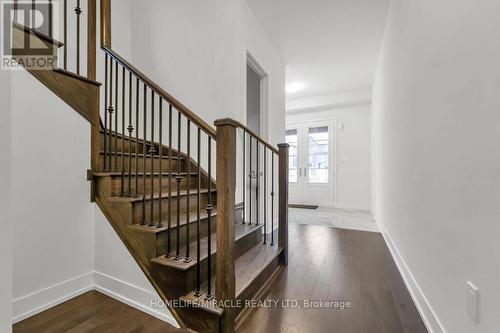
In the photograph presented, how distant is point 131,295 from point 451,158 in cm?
222

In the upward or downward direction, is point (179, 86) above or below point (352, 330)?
above

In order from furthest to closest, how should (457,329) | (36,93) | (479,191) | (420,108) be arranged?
1. (36,93)
2. (420,108)
3. (457,329)
4. (479,191)

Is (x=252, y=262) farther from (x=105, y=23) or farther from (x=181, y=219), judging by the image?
(x=105, y=23)

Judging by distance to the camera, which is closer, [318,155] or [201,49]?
[201,49]

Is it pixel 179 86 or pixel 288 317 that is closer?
pixel 288 317

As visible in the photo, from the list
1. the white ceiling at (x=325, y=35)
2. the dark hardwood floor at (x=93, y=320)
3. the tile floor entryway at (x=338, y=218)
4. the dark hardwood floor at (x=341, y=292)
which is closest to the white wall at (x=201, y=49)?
the white ceiling at (x=325, y=35)

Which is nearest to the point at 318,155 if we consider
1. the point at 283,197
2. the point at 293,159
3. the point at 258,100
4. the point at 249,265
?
the point at 293,159

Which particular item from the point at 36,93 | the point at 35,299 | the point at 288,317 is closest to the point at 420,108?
the point at 288,317

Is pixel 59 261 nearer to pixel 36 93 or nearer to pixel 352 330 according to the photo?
pixel 36 93

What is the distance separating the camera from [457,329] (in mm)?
1070

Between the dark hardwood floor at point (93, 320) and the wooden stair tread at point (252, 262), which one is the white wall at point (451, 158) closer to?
the wooden stair tread at point (252, 262)

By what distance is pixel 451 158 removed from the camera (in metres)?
1.15

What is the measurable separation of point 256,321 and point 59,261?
1625 mm

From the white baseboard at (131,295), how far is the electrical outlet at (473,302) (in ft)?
5.02
